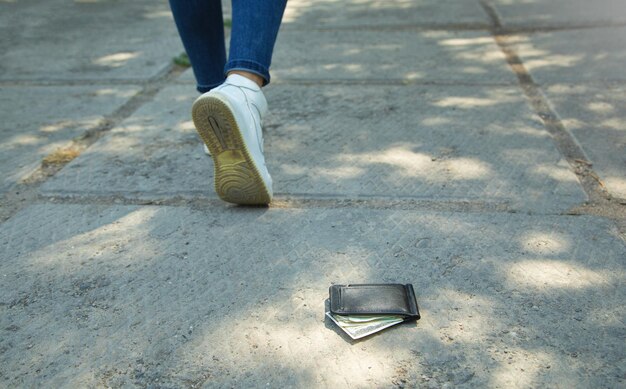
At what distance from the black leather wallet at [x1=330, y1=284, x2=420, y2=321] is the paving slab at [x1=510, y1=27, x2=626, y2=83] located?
70.5 inches

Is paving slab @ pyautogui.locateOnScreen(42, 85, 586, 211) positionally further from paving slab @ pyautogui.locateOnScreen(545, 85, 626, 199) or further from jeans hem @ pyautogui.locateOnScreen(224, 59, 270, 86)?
jeans hem @ pyautogui.locateOnScreen(224, 59, 270, 86)

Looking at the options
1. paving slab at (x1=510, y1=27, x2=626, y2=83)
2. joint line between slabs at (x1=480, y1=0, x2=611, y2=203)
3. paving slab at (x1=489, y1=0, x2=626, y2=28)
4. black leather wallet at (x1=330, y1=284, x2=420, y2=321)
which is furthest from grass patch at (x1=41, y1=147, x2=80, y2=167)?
paving slab at (x1=489, y1=0, x2=626, y2=28)

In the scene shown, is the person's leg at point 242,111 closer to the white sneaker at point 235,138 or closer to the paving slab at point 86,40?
the white sneaker at point 235,138

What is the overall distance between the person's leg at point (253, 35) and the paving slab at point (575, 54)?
152 cm

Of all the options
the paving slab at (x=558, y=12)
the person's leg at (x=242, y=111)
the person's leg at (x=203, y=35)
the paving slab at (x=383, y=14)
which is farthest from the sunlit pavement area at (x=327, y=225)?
the paving slab at (x=383, y=14)

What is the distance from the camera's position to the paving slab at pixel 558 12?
3.87 meters

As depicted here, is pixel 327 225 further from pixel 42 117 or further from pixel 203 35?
pixel 42 117

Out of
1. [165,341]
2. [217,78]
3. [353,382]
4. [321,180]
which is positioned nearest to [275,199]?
[321,180]

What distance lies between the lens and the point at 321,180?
210 cm

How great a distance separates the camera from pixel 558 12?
4117 mm

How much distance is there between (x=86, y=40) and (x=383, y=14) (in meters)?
1.87

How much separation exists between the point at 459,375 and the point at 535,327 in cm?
23

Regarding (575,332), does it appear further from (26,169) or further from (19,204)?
(26,169)

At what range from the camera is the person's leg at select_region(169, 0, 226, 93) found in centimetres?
212
